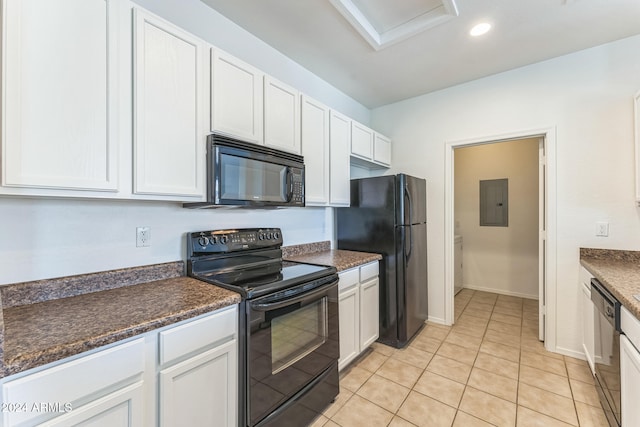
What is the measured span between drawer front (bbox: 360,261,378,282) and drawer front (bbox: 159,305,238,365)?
1252 millimetres

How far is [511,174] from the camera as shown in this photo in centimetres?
409

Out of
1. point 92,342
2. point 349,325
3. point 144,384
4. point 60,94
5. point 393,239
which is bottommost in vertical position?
point 349,325

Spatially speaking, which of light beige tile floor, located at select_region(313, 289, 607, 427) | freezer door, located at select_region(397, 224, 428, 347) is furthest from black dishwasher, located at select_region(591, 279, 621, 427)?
freezer door, located at select_region(397, 224, 428, 347)

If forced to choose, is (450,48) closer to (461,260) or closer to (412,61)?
(412,61)

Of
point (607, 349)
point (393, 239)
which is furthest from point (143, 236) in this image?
point (607, 349)

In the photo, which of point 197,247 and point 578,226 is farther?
point 578,226

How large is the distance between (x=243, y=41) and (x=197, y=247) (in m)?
1.59

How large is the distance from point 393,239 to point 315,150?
108 cm

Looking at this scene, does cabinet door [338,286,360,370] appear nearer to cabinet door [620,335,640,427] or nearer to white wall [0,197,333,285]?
white wall [0,197,333,285]

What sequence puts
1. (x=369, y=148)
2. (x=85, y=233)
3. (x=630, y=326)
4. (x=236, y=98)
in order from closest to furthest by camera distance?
(x=630, y=326) < (x=85, y=233) < (x=236, y=98) < (x=369, y=148)

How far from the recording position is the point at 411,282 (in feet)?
8.82

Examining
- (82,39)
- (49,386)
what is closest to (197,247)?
(49,386)

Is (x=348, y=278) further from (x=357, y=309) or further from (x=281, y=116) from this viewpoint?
(x=281, y=116)

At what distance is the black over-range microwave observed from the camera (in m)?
1.54
